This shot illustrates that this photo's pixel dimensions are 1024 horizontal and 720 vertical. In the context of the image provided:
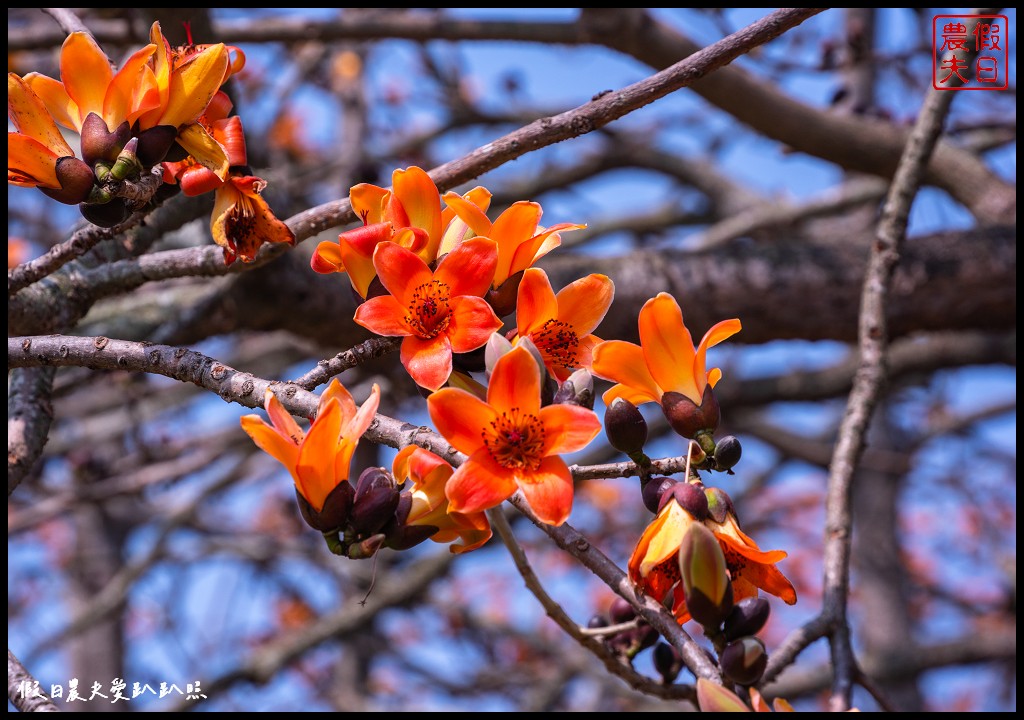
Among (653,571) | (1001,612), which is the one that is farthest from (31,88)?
(1001,612)

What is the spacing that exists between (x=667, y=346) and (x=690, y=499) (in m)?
0.19

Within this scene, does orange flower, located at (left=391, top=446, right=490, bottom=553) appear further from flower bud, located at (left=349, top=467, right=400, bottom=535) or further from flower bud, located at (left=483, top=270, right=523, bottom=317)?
flower bud, located at (left=483, top=270, right=523, bottom=317)

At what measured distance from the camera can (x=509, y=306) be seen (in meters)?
1.00

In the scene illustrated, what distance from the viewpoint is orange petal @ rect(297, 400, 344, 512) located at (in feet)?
2.64

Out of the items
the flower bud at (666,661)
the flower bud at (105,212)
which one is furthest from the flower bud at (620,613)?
the flower bud at (105,212)

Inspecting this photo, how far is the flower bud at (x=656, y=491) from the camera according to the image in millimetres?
905

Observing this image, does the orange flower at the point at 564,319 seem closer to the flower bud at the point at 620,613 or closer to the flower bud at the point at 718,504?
the flower bud at the point at 718,504

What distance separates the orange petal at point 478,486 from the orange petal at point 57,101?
630mm

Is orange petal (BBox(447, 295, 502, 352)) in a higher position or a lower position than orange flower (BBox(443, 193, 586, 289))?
lower

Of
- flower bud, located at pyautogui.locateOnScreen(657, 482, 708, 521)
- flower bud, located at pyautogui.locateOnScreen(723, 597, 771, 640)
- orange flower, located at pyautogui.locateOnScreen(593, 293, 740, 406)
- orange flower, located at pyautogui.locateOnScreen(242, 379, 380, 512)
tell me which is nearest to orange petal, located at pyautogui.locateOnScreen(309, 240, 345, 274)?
orange flower, located at pyautogui.locateOnScreen(242, 379, 380, 512)

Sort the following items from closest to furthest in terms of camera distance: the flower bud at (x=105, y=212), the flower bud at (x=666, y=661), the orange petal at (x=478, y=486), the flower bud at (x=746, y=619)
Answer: the orange petal at (x=478, y=486) → the flower bud at (x=746, y=619) → the flower bud at (x=105, y=212) → the flower bud at (x=666, y=661)

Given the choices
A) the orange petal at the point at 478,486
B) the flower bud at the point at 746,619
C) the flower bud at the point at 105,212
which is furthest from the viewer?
the flower bud at the point at 105,212

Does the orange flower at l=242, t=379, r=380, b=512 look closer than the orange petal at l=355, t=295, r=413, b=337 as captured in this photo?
Yes

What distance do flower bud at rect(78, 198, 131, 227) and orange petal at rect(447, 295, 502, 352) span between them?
41cm
